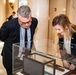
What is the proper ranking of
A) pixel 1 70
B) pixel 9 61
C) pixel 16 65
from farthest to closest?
pixel 1 70, pixel 9 61, pixel 16 65

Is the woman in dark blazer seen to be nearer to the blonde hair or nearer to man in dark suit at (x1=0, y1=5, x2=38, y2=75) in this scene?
the blonde hair

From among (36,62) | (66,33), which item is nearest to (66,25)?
(66,33)

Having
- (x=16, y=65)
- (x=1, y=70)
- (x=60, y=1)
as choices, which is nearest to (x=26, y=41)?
(x=16, y=65)

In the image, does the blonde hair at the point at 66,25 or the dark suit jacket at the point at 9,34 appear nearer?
the blonde hair at the point at 66,25

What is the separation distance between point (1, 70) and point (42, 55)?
2640mm

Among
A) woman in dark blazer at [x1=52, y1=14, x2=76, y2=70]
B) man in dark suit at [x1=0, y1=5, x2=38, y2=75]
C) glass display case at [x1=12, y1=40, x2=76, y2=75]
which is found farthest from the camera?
man in dark suit at [x1=0, y1=5, x2=38, y2=75]

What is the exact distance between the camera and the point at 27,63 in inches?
62.3

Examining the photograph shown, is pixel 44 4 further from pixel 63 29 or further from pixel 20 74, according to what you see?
pixel 20 74

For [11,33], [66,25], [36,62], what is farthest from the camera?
[11,33]

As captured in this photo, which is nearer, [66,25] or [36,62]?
[36,62]

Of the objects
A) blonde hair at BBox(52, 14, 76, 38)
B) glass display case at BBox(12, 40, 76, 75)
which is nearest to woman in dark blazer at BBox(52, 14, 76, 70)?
blonde hair at BBox(52, 14, 76, 38)

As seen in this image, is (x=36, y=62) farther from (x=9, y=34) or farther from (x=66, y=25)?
(x=9, y=34)

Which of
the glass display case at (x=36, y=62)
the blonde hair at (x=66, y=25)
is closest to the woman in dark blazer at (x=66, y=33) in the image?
the blonde hair at (x=66, y=25)

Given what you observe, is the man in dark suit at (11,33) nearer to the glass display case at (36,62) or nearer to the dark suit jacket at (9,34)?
the dark suit jacket at (9,34)
